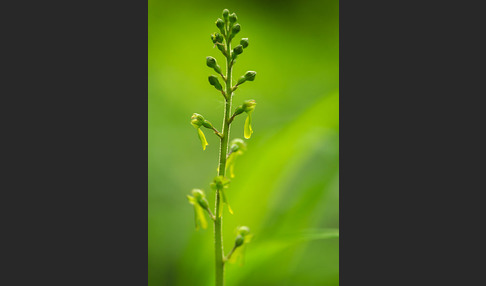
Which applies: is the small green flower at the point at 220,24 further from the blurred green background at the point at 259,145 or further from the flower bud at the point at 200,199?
the flower bud at the point at 200,199

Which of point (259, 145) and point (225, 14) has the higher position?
point (225, 14)

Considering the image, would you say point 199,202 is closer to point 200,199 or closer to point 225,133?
point 200,199

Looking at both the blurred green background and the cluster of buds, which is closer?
the cluster of buds

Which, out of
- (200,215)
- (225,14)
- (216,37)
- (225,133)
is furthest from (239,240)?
(225,14)

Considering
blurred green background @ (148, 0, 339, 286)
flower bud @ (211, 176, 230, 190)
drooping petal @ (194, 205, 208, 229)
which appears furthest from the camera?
blurred green background @ (148, 0, 339, 286)

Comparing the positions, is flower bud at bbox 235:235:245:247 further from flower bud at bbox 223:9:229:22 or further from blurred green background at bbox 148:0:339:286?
flower bud at bbox 223:9:229:22

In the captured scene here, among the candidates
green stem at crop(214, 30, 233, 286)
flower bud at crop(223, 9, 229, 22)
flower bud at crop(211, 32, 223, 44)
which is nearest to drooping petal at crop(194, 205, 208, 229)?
green stem at crop(214, 30, 233, 286)

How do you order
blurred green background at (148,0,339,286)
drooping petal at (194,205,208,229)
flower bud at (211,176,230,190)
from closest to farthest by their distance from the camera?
flower bud at (211,176,230,190), drooping petal at (194,205,208,229), blurred green background at (148,0,339,286)

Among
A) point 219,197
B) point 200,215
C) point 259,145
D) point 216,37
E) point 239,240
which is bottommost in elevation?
point 239,240

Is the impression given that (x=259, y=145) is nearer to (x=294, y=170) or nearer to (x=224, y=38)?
(x=294, y=170)
